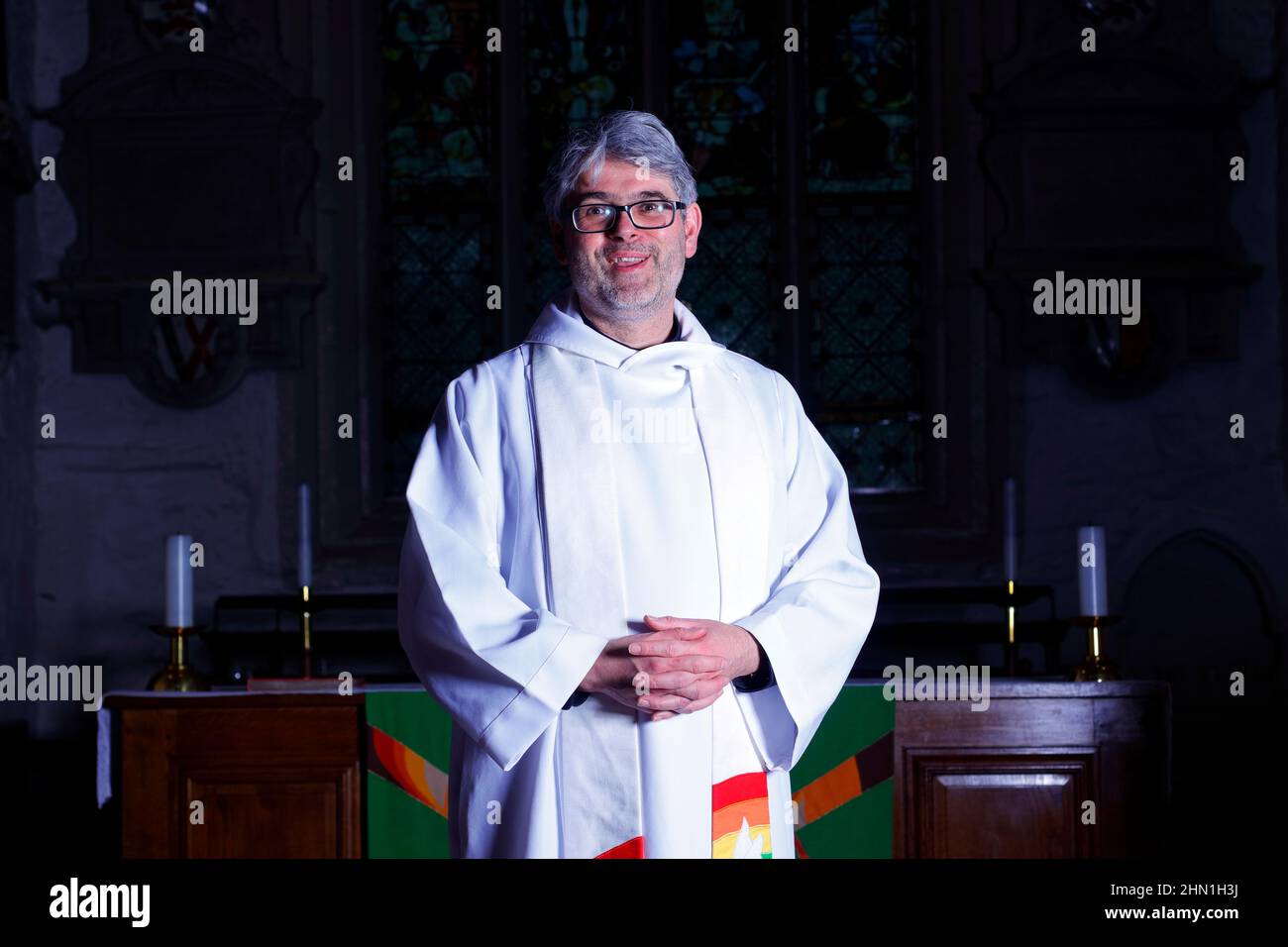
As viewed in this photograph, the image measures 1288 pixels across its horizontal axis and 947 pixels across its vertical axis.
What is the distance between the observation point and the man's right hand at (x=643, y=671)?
2.33 m

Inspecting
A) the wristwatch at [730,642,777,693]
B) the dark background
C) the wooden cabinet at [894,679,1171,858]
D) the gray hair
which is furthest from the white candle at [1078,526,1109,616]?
the gray hair

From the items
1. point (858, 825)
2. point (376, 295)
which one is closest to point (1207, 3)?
point (376, 295)

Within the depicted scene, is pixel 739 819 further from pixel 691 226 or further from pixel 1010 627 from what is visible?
pixel 1010 627

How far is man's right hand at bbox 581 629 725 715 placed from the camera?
2326 mm

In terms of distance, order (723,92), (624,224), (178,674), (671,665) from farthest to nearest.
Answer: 1. (723,92)
2. (178,674)
3. (624,224)
4. (671,665)

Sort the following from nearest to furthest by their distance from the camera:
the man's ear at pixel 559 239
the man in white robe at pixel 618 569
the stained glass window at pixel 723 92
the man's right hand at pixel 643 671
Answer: the man's right hand at pixel 643 671, the man in white robe at pixel 618 569, the man's ear at pixel 559 239, the stained glass window at pixel 723 92

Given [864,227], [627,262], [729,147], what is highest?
[729,147]

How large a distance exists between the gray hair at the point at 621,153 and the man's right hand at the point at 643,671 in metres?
0.77

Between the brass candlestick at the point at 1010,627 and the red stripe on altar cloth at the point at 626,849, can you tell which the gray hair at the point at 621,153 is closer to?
the red stripe on altar cloth at the point at 626,849

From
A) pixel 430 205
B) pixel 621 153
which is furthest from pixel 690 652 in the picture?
pixel 430 205

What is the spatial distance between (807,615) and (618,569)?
0.33 m

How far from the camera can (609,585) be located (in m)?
2.59

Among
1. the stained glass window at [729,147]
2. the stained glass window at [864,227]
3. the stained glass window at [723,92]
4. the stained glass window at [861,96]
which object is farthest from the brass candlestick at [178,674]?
the stained glass window at [861,96]
